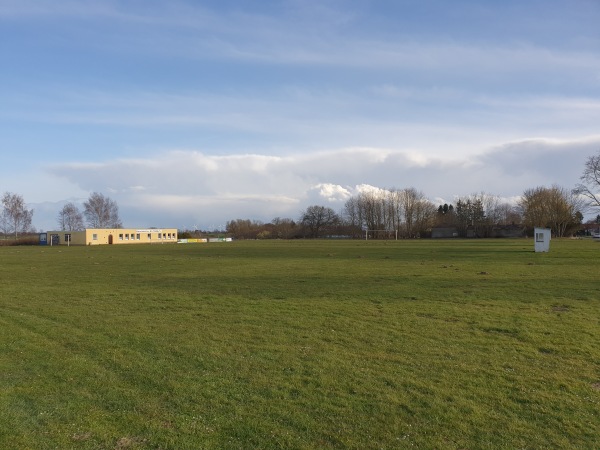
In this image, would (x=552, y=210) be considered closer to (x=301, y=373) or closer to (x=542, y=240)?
(x=542, y=240)

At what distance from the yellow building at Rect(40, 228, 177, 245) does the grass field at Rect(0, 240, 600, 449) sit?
3691 inches

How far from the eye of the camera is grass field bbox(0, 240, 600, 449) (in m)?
5.54

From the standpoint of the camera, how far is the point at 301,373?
785 cm

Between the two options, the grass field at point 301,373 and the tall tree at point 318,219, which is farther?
the tall tree at point 318,219

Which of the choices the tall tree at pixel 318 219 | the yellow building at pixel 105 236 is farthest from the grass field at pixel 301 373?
the tall tree at pixel 318 219

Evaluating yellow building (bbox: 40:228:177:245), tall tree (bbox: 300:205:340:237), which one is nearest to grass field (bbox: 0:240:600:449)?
yellow building (bbox: 40:228:177:245)

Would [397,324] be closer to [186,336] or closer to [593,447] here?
[186,336]

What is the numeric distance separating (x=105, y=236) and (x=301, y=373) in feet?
356

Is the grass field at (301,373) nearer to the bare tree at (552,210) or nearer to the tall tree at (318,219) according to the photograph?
the bare tree at (552,210)

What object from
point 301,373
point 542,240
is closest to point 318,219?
point 542,240

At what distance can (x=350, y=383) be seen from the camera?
7297 millimetres

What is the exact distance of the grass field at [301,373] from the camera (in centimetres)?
554

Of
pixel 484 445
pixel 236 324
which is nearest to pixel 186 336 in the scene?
pixel 236 324

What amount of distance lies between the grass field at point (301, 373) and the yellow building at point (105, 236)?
308 ft
